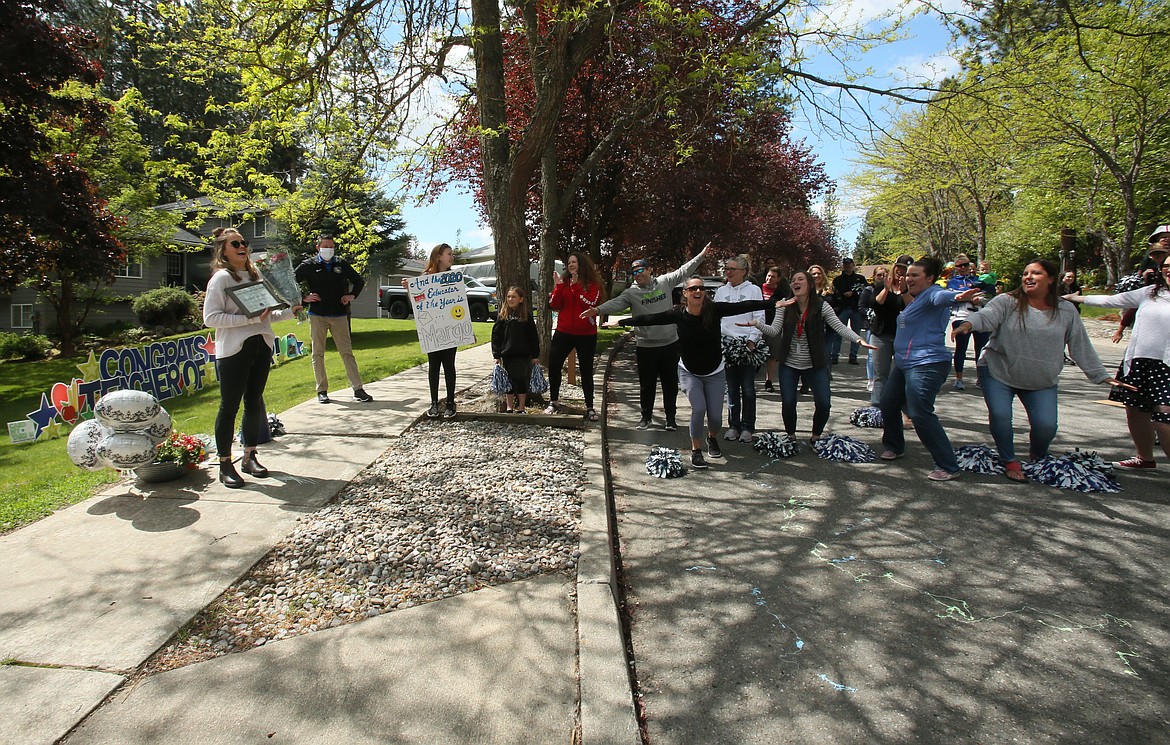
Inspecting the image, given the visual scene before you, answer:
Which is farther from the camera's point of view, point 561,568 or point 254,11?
point 254,11

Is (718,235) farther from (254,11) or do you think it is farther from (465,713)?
(465,713)

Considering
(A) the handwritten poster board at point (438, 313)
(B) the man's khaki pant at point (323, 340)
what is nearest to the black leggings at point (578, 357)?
(A) the handwritten poster board at point (438, 313)

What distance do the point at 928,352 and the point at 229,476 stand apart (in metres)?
5.59

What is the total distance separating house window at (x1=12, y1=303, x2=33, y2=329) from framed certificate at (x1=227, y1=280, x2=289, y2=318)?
22.9m

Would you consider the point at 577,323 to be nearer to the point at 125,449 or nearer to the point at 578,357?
the point at 578,357

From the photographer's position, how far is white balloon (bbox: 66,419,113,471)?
4652 mm

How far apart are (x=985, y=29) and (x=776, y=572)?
7148 millimetres

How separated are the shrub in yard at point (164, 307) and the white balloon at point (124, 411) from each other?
1950 cm

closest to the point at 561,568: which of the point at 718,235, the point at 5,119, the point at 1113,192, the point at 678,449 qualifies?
the point at 678,449

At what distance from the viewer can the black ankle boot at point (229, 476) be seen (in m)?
4.79

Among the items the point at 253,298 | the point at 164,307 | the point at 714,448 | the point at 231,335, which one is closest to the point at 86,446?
the point at 231,335

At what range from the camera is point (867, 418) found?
7.44m

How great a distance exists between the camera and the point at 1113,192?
79.6 ft

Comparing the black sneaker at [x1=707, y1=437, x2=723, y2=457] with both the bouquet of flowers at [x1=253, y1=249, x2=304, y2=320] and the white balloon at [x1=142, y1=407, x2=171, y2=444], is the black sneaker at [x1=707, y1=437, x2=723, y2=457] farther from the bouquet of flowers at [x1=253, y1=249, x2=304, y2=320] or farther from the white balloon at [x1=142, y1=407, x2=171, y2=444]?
the white balloon at [x1=142, y1=407, x2=171, y2=444]
